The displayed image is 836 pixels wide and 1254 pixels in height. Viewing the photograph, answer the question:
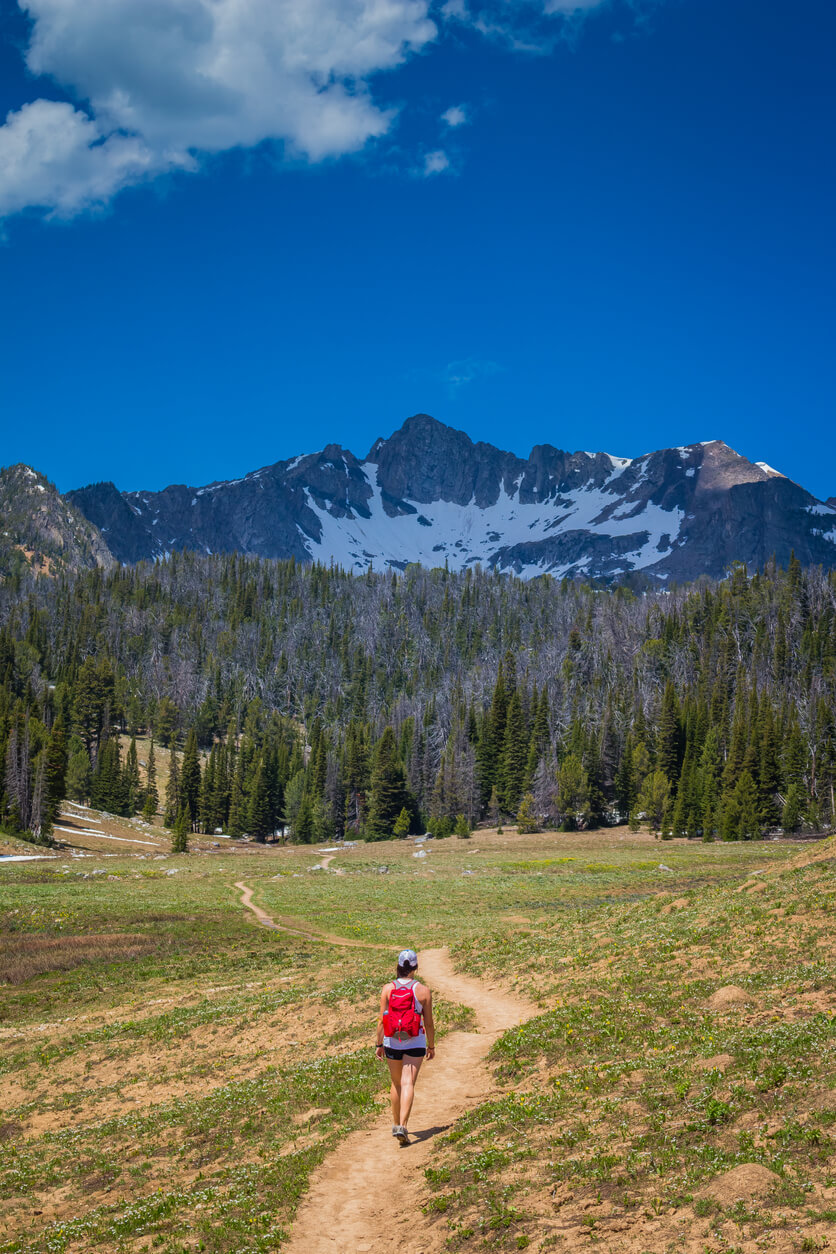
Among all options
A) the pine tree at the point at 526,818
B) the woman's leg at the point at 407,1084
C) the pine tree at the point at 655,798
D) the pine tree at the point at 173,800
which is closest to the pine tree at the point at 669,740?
the pine tree at the point at 655,798

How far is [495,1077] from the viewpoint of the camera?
55.6 ft

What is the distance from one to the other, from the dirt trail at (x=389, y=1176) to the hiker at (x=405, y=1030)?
67 cm

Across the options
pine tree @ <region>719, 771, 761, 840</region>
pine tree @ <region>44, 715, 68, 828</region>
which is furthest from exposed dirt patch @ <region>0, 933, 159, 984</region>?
pine tree @ <region>719, 771, 761, 840</region>

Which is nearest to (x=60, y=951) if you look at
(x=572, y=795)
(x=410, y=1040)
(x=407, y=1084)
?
(x=407, y=1084)

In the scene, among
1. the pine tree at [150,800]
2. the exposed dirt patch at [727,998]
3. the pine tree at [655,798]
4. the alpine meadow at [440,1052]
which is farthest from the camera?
the pine tree at [150,800]

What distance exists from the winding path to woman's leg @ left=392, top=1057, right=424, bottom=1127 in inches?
24.9

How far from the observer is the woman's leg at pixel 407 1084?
1388 cm

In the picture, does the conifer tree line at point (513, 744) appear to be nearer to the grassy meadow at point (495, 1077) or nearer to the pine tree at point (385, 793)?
the pine tree at point (385, 793)

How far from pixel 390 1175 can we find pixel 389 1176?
4cm

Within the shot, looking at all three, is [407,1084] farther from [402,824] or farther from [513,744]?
[513,744]

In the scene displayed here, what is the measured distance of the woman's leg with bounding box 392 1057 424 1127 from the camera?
13.9 metres

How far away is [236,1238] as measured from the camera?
36.4 ft

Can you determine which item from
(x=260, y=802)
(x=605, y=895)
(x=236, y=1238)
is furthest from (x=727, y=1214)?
(x=260, y=802)

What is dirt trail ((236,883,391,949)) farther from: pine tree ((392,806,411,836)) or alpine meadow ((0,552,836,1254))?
pine tree ((392,806,411,836))
